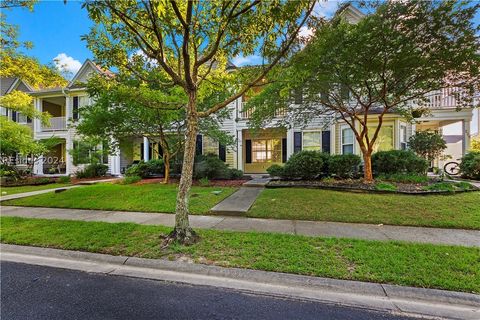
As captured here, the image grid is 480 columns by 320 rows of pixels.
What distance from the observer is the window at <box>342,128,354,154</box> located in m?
12.9

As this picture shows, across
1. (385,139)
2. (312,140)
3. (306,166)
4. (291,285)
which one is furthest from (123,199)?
(385,139)

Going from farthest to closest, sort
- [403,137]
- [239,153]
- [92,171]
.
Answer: [239,153], [92,171], [403,137]

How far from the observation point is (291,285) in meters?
3.05

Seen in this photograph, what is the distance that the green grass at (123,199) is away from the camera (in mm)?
7133

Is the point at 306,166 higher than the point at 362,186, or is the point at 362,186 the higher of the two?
the point at 306,166

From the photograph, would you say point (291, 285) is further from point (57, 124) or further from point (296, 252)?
point (57, 124)

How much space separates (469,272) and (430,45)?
6.11 metres

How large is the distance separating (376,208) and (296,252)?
380 centimetres

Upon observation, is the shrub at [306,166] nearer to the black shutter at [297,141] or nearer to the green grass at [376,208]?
the green grass at [376,208]

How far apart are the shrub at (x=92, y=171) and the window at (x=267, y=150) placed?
10.1m

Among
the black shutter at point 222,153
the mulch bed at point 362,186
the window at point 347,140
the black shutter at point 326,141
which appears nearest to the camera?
the mulch bed at point 362,186

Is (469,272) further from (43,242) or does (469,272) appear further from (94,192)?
(94,192)

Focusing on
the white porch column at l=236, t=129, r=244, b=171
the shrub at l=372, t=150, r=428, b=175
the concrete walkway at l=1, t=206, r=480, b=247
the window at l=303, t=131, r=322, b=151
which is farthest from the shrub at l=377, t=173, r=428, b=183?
the white porch column at l=236, t=129, r=244, b=171

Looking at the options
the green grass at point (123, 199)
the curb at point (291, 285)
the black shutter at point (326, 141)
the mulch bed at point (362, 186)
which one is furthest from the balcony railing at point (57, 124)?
the black shutter at point (326, 141)
